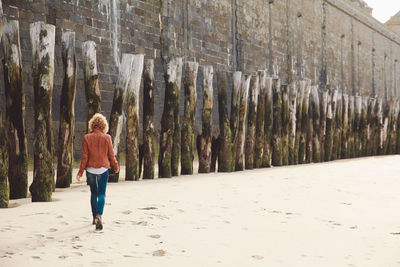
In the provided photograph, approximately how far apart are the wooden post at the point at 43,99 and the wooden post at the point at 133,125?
138cm

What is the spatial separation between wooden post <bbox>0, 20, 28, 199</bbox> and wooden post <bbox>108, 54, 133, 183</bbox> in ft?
4.61

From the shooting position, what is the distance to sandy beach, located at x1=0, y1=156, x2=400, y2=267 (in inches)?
107

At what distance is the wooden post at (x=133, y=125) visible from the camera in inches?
233

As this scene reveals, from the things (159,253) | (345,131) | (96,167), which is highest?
(345,131)

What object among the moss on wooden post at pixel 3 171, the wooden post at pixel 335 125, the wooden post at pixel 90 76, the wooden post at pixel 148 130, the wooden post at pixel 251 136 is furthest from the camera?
the wooden post at pixel 335 125

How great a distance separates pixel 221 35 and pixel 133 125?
289 inches

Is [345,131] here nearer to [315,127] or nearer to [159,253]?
[315,127]

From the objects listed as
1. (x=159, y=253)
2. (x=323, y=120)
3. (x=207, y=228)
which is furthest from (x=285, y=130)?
(x=159, y=253)

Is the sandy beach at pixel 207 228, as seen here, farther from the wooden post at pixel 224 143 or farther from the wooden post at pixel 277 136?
the wooden post at pixel 277 136

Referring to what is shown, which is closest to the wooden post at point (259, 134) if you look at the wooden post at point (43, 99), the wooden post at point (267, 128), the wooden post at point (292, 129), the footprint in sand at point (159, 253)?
the wooden post at point (267, 128)

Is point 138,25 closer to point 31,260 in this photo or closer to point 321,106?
point 321,106

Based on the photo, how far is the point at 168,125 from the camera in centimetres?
643

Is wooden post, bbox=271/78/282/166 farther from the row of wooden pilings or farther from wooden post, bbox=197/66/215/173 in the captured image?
wooden post, bbox=197/66/215/173

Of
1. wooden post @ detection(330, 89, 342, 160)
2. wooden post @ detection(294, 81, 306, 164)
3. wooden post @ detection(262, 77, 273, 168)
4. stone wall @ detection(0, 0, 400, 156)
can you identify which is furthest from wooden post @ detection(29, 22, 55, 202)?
wooden post @ detection(330, 89, 342, 160)
